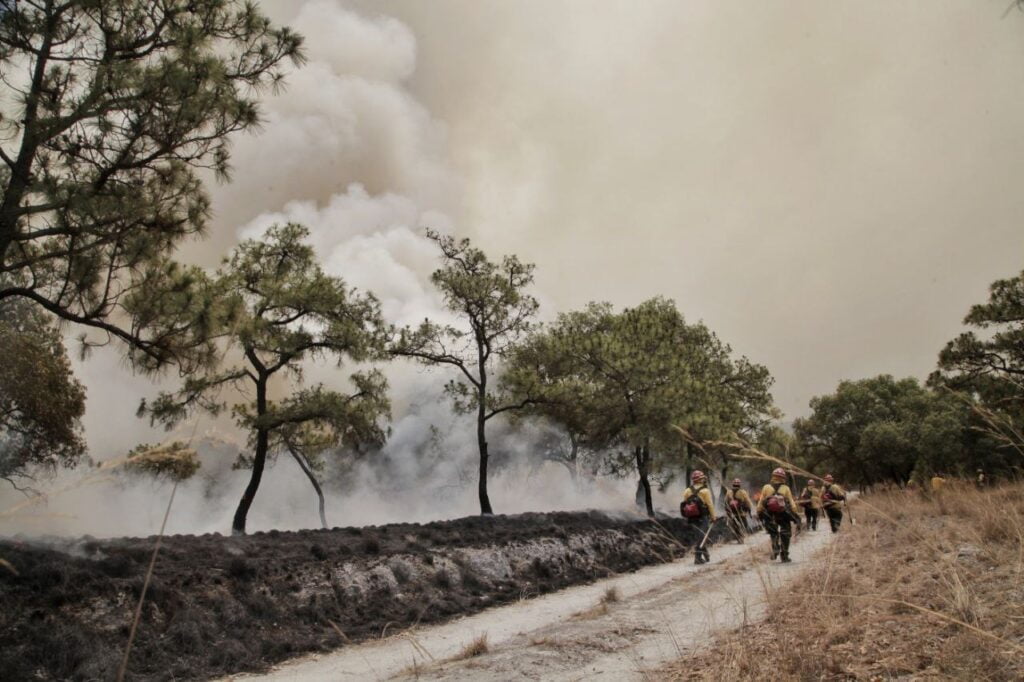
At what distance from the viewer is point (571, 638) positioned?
21.6 feet

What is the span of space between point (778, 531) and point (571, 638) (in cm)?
486

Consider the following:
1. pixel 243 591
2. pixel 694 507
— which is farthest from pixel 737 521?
pixel 694 507

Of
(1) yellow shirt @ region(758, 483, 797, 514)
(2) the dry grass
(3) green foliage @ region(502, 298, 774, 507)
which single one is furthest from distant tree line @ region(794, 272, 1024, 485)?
(2) the dry grass

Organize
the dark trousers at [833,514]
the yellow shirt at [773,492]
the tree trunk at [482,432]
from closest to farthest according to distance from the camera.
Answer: the dark trousers at [833,514] < the yellow shirt at [773,492] < the tree trunk at [482,432]

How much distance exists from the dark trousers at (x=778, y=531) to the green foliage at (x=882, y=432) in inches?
1407

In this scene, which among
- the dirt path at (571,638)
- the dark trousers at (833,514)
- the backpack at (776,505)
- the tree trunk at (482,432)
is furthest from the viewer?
the tree trunk at (482,432)

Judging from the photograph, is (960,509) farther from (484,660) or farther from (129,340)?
(129,340)

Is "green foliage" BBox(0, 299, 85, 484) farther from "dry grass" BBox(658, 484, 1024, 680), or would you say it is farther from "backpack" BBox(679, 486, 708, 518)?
"dry grass" BBox(658, 484, 1024, 680)

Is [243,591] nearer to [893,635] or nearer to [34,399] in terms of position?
[893,635]

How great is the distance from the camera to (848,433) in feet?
159

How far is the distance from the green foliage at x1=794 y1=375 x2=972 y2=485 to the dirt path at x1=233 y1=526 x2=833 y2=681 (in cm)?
3807

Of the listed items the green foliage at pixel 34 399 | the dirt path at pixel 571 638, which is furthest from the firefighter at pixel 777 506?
the green foliage at pixel 34 399

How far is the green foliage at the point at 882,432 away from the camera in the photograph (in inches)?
1603

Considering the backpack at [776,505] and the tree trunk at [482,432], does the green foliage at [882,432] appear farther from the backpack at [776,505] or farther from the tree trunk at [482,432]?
the backpack at [776,505]
